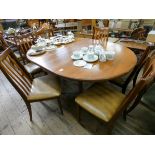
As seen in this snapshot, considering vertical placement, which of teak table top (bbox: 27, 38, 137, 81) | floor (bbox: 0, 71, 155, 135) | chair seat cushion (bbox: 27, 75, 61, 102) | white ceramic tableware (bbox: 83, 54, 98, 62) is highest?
white ceramic tableware (bbox: 83, 54, 98, 62)

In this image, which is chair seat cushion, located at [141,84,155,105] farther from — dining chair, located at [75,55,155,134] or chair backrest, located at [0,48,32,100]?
chair backrest, located at [0,48,32,100]

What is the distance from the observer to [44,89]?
160 cm

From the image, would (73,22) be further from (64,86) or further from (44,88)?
(44,88)

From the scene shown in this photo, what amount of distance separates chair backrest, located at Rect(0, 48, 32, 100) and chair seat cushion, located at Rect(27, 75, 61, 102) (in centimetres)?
7

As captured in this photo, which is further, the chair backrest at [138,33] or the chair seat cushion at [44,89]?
the chair backrest at [138,33]

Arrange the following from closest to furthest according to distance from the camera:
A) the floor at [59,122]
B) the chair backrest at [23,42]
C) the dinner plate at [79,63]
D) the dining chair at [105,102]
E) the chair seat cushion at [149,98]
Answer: the dining chair at [105,102], the chair seat cushion at [149,98], the dinner plate at [79,63], the floor at [59,122], the chair backrest at [23,42]

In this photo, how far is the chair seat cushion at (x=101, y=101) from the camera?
125 cm

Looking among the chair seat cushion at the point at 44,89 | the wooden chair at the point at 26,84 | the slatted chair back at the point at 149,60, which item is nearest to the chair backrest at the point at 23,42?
the wooden chair at the point at 26,84

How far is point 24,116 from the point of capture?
1819mm

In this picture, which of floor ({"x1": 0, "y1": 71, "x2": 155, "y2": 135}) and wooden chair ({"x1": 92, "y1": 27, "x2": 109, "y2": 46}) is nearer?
floor ({"x1": 0, "y1": 71, "x2": 155, "y2": 135})

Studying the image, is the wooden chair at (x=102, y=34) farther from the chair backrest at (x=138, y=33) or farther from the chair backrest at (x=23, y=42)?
the chair backrest at (x=23, y=42)

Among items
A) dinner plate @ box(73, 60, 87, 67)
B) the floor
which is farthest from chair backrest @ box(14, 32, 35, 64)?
dinner plate @ box(73, 60, 87, 67)

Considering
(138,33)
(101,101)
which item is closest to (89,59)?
(101,101)

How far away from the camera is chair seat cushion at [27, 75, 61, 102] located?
1.52 m
